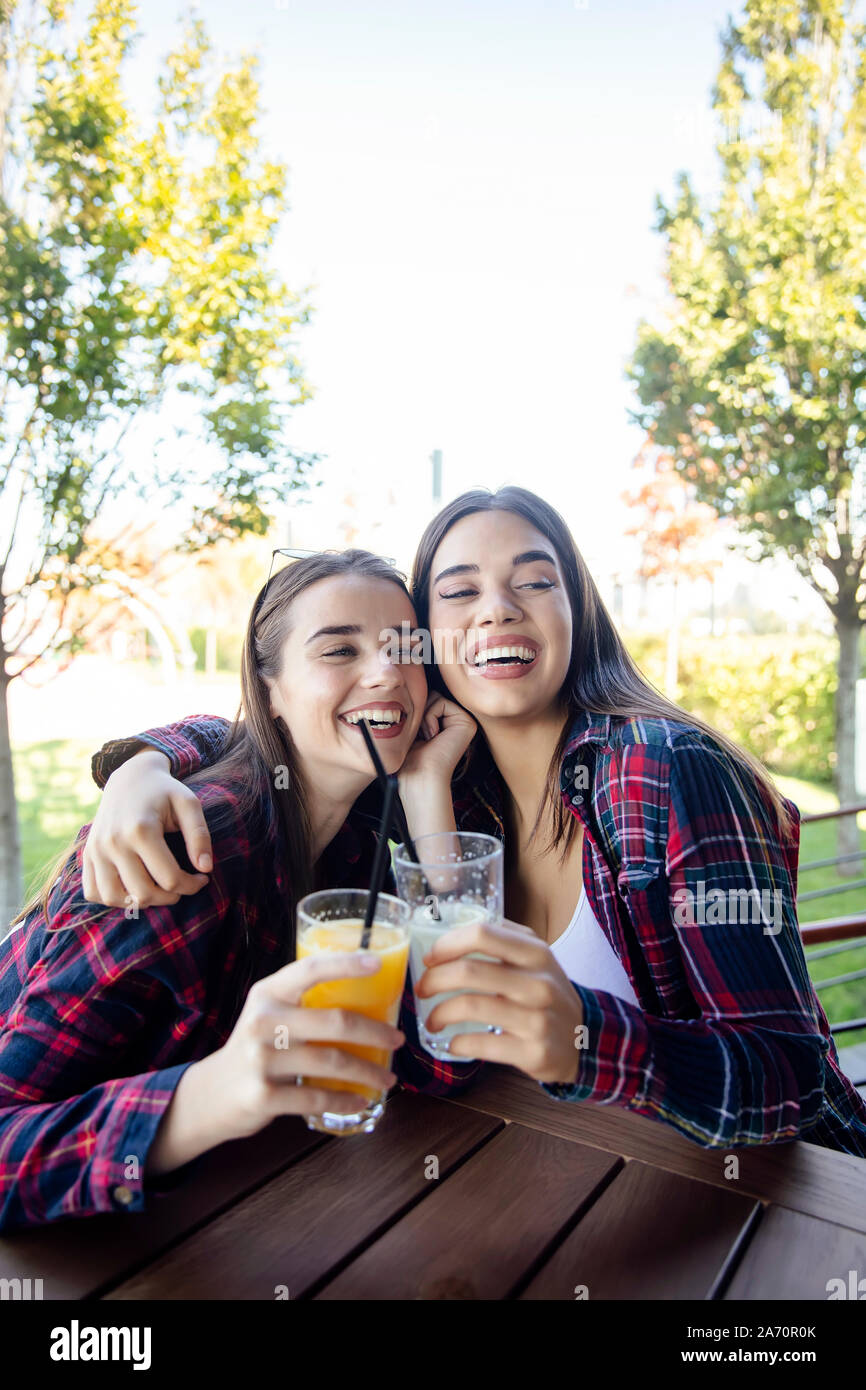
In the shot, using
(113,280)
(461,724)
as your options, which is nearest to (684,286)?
(113,280)

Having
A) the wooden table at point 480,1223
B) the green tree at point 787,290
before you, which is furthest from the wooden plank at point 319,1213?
the green tree at point 787,290

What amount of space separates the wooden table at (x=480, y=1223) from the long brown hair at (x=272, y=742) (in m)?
0.59

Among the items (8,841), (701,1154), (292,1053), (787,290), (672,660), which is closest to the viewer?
(292,1053)

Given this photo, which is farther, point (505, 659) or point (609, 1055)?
point (505, 659)

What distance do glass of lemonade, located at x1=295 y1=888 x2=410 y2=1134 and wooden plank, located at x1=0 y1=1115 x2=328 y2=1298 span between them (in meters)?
0.23

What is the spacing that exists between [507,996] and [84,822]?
6796 mm

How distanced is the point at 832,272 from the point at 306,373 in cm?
363

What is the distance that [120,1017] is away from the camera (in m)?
1.58

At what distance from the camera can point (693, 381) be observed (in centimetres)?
666

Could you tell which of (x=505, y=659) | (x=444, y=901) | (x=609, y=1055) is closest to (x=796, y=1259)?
→ (x=609, y=1055)

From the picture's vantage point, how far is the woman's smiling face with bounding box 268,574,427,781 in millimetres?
2035

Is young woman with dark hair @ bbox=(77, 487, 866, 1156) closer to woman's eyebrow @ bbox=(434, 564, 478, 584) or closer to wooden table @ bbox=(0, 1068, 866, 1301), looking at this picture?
woman's eyebrow @ bbox=(434, 564, 478, 584)

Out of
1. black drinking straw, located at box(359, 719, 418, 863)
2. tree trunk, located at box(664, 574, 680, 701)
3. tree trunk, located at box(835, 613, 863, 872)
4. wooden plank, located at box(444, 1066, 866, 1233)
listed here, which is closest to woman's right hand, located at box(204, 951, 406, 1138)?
black drinking straw, located at box(359, 719, 418, 863)

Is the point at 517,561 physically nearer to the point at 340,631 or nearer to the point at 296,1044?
the point at 340,631
